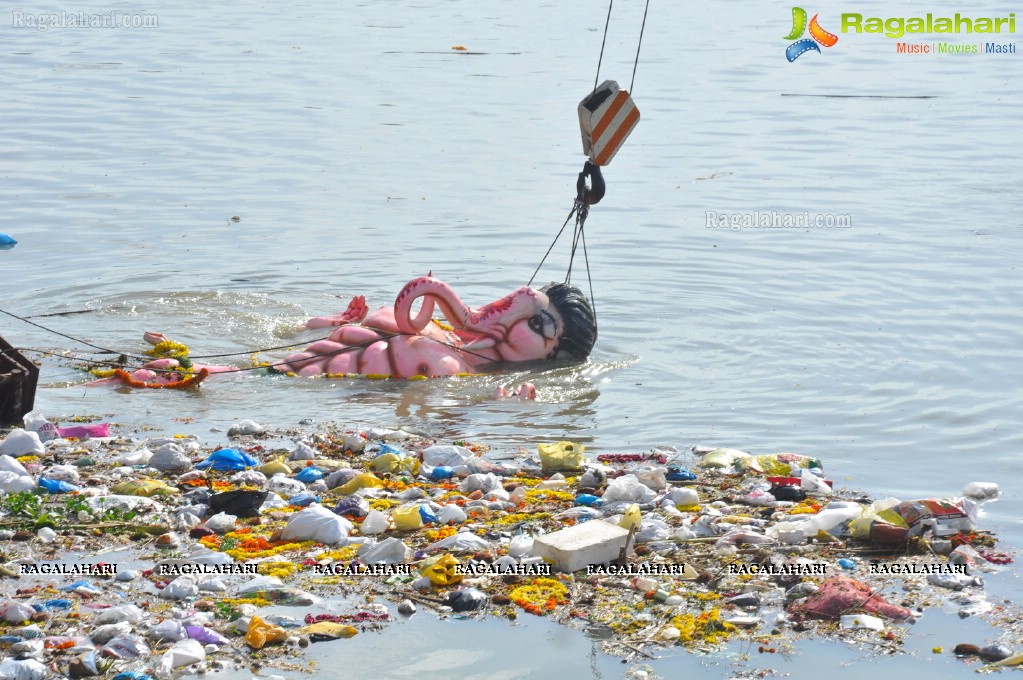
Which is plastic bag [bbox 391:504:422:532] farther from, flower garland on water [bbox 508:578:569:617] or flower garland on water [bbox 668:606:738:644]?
flower garland on water [bbox 668:606:738:644]

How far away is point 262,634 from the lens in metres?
4.94

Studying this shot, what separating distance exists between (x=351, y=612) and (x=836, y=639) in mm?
1952

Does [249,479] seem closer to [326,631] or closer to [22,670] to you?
[326,631]

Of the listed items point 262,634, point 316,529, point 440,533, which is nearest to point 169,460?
point 316,529

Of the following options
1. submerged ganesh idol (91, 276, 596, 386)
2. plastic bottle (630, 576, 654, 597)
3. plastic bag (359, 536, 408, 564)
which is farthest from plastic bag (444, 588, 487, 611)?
submerged ganesh idol (91, 276, 596, 386)

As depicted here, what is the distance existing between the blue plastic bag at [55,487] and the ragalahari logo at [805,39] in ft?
77.5

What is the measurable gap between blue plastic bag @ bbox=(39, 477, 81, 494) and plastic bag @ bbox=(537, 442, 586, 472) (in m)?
2.52

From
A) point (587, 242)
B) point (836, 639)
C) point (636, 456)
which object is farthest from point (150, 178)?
point (836, 639)

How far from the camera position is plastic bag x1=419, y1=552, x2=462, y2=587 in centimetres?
554

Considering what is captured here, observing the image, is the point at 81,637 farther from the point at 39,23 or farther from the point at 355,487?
the point at 39,23

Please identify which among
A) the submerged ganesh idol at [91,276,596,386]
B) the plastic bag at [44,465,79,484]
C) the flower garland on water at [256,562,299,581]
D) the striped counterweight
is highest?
the striped counterweight

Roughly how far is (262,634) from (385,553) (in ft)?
3.08

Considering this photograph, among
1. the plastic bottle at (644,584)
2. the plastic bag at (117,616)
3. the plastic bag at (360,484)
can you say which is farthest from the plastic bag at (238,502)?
the plastic bottle at (644,584)

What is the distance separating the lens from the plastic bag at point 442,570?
5539 millimetres
